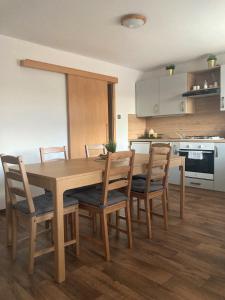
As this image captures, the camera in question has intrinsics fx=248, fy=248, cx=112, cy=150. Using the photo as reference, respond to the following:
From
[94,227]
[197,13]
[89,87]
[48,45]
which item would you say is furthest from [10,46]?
[94,227]

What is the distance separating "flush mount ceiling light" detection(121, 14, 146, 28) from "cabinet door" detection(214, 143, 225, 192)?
229 cm

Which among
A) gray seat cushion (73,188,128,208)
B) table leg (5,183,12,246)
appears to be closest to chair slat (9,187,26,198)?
table leg (5,183,12,246)

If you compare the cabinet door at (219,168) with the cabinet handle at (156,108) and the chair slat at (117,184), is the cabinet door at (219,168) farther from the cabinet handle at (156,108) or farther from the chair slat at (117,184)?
the chair slat at (117,184)

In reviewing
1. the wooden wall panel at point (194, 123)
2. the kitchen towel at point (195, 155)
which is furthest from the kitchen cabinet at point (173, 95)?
the kitchen towel at point (195, 155)

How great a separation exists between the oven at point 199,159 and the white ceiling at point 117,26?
159 cm

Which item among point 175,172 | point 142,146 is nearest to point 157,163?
point 175,172

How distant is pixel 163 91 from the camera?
4.97 metres

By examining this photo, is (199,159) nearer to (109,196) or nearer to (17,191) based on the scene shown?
(109,196)

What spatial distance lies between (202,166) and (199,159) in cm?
13

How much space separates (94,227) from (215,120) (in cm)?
319

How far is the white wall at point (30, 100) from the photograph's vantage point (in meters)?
3.34

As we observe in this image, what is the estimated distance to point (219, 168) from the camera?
407 cm

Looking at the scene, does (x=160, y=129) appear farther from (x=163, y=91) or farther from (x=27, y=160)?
(x=27, y=160)

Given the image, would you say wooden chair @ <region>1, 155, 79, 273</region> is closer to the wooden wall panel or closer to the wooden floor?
the wooden floor
